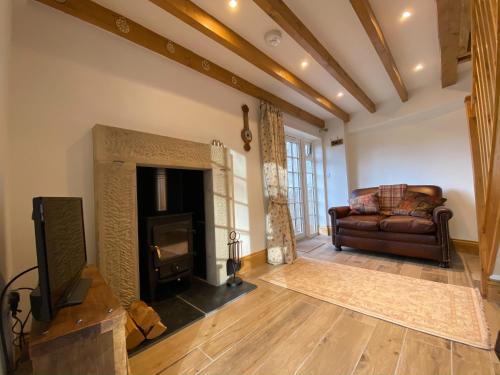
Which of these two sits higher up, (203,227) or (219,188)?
(219,188)

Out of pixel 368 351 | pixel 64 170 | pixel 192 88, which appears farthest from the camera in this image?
pixel 192 88

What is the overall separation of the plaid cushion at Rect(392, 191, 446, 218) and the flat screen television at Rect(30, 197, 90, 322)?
12.3 feet

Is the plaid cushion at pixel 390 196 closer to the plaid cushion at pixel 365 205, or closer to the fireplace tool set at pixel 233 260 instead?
the plaid cushion at pixel 365 205

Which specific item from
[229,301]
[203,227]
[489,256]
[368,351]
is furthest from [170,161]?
[489,256]

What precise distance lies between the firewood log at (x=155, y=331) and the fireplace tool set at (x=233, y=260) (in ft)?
2.91

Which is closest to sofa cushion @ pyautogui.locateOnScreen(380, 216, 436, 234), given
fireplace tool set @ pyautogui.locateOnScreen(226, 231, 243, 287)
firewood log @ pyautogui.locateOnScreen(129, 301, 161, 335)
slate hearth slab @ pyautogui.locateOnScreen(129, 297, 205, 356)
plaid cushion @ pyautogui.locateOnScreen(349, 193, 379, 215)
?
plaid cushion @ pyautogui.locateOnScreen(349, 193, 379, 215)

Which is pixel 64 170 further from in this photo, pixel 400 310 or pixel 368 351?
pixel 400 310

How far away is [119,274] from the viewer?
165 centimetres

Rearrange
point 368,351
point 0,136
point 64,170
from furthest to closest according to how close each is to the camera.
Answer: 1. point 64,170
2. point 368,351
3. point 0,136

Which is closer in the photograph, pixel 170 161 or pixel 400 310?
pixel 400 310

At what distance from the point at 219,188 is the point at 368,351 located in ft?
6.09

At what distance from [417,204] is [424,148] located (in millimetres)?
1193

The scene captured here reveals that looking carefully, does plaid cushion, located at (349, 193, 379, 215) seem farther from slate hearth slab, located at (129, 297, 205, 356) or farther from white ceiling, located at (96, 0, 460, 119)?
slate hearth slab, located at (129, 297, 205, 356)

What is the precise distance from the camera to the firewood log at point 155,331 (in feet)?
4.85
